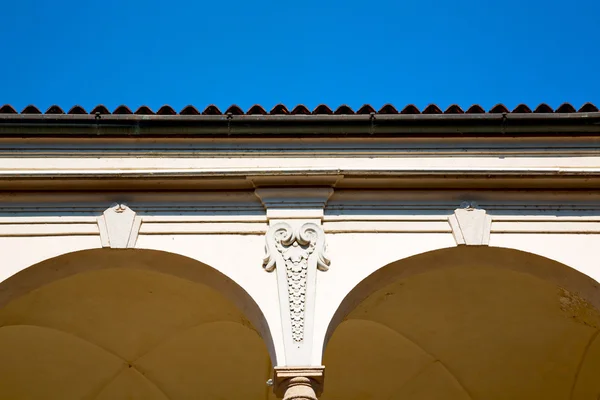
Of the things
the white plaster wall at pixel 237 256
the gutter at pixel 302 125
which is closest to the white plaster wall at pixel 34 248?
the white plaster wall at pixel 237 256

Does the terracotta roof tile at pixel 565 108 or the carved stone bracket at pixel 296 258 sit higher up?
the terracotta roof tile at pixel 565 108

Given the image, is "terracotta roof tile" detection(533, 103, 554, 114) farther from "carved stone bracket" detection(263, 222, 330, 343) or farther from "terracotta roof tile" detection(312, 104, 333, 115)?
"carved stone bracket" detection(263, 222, 330, 343)

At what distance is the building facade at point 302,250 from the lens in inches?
325

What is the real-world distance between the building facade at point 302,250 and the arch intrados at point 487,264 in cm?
2

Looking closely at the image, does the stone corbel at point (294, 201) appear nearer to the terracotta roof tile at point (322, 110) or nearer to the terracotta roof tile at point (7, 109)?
the terracotta roof tile at point (322, 110)

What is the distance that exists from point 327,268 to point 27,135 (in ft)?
9.58

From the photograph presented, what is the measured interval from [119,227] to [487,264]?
10.0ft

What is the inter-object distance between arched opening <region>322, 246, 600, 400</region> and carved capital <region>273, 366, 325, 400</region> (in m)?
0.74

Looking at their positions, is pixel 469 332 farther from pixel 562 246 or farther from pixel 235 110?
pixel 235 110

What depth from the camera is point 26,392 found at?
33.2 feet

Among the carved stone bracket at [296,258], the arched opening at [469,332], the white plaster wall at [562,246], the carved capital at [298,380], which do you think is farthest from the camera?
the arched opening at [469,332]

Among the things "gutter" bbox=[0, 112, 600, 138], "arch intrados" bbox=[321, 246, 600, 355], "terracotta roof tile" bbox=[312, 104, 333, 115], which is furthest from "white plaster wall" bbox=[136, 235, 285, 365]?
"terracotta roof tile" bbox=[312, 104, 333, 115]

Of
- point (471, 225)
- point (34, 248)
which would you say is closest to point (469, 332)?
point (471, 225)

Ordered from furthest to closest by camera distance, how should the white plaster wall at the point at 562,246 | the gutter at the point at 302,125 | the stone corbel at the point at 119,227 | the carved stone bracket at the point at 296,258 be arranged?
the gutter at the point at 302,125 < the stone corbel at the point at 119,227 < the white plaster wall at the point at 562,246 < the carved stone bracket at the point at 296,258
